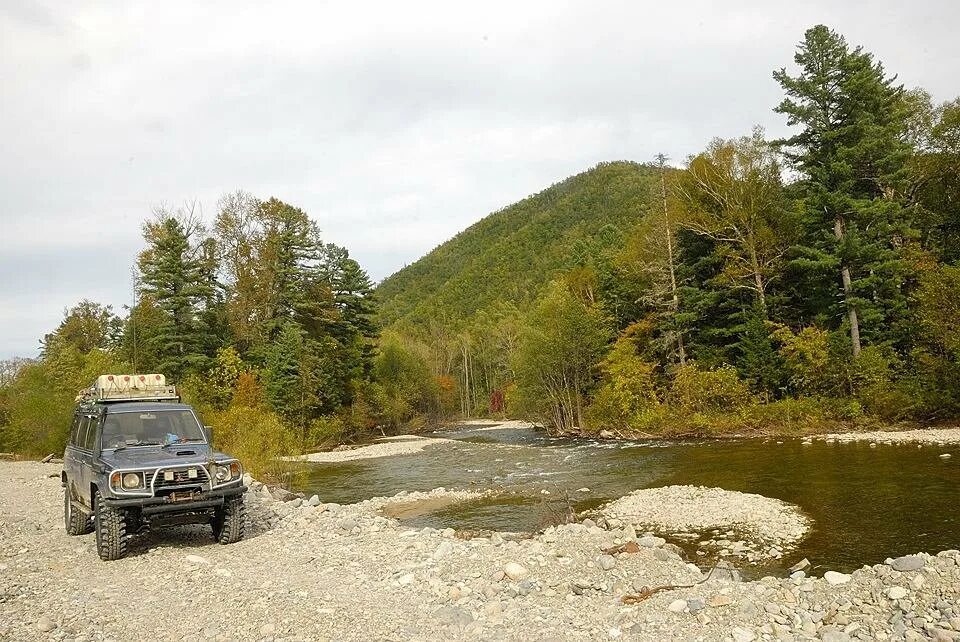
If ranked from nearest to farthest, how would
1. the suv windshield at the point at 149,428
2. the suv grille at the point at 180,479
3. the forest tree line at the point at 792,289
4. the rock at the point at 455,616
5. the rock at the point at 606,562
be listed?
the rock at the point at 455,616
the rock at the point at 606,562
the suv grille at the point at 180,479
the suv windshield at the point at 149,428
the forest tree line at the point at 792,289

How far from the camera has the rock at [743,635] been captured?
6242mm

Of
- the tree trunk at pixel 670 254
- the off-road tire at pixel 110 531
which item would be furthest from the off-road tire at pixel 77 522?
the tree trunk at pixel 670 254

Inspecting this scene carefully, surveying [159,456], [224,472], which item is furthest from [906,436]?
[159,456]

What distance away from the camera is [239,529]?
1097cm

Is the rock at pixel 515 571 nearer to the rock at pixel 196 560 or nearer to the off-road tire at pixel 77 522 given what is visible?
the rock at pixel 196 560

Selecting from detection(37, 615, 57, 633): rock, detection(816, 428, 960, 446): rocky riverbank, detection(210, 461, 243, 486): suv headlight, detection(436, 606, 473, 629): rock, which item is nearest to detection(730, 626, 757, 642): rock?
detection(436, 606, 473, 629): rock

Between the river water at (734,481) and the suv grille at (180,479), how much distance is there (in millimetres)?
6612

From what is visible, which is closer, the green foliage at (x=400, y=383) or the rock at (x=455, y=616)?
the rock at (x=455, y=616)

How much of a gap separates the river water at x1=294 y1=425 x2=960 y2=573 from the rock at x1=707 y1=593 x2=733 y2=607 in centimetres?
374

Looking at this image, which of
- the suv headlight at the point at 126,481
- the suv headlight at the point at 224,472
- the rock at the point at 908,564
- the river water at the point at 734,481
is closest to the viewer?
the rock at the point at 908,564

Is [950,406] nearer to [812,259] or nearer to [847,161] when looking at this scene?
[812,259]

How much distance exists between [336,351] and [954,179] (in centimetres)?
4436

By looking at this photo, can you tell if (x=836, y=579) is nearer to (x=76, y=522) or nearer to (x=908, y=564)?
(x=908, y=564)

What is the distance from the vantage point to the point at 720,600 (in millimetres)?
7176
